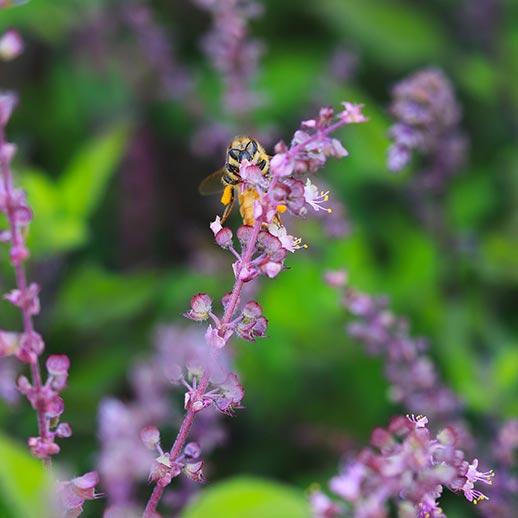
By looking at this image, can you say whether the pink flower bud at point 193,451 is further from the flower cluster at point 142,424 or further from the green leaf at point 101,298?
the green leaf at point 101,298

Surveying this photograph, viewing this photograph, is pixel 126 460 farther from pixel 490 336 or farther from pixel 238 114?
pixel 490 336

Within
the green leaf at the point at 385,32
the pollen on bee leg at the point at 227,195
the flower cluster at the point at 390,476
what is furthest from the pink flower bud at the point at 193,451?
the green leaf at the point at 385,32

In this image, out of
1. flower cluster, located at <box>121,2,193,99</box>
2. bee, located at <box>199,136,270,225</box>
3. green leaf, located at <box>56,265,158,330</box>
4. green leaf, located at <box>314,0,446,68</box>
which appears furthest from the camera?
green leaf, located at <box>314,0,446,68</box>

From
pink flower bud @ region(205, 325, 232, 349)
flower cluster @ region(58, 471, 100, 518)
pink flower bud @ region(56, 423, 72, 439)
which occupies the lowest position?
flower cluster @ region(58, 471, 100, 518)

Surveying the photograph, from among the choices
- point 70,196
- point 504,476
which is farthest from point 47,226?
point 504,476

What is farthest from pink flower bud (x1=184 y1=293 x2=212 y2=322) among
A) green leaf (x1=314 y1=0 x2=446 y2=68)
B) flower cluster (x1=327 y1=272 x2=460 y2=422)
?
green leaf (x1=314 y1=0 x2=446 y2=68)

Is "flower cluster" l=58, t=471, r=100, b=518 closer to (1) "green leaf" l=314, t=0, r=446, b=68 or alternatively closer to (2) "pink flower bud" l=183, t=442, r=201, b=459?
(2) "pink flower bud" l=183, t=442, r=201, b=459
